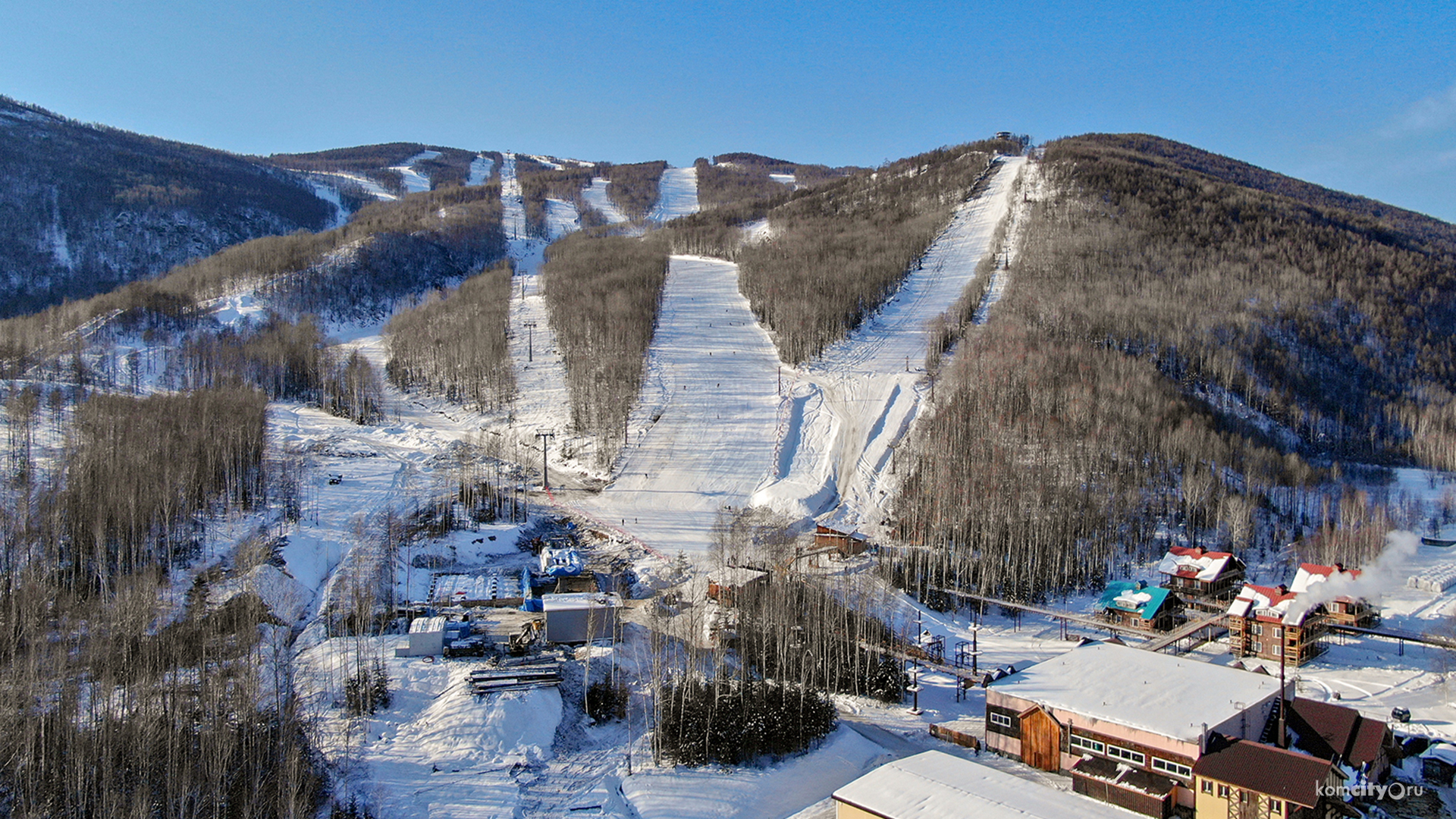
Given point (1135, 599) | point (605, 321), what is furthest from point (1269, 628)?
point (605, 321)

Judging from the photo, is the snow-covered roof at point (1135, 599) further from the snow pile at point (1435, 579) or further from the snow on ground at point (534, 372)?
the snow on ground at point (534, 372)

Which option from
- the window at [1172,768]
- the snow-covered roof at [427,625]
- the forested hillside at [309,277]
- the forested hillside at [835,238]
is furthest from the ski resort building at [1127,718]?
the forested hillside at [309,277]

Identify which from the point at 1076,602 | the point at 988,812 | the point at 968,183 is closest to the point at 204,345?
the point at 1076,602

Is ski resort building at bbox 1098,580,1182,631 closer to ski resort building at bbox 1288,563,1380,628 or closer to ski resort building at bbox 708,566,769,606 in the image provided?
ski resort building at bbox 1288,563,1380,628

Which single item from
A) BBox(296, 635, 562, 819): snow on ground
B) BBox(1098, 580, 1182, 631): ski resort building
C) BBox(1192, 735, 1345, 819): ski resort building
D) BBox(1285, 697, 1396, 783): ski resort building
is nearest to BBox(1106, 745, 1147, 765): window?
BBox(1192, 735, 1345, 819): ski resort building

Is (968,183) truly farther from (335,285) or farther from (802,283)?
(335,285)

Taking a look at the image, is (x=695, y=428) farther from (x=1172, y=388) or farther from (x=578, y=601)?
(x=1172, y=388)
